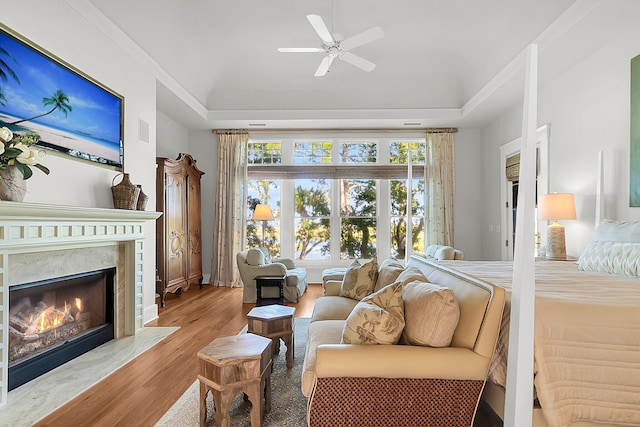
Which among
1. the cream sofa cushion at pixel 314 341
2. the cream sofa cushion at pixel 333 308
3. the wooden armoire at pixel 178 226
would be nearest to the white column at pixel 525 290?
the cream sofa cushion at pixel 314 341

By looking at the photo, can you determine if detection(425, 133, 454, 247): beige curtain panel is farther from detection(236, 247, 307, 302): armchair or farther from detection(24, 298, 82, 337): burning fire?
detection(24, 298, 82, 337): burning fire

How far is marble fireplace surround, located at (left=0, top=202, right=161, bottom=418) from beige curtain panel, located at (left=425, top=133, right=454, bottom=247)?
185 inches

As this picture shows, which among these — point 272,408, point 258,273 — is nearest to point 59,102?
point 272,408

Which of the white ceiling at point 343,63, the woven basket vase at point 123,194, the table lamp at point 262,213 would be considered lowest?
the table lamp at point 262,213

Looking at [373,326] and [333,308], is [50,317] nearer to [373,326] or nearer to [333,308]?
[333,308]

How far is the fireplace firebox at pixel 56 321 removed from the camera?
2615mm

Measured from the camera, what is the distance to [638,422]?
1.62m

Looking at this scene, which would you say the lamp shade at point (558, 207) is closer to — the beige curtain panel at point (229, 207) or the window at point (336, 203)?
the window at point (336, 203)

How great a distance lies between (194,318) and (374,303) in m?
3.08

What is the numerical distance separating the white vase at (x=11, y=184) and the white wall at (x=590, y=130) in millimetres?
4767

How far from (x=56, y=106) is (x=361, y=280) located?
9.18ft

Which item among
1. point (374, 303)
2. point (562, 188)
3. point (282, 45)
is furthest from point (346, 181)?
point (374, 303)

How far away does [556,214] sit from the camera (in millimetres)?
3943

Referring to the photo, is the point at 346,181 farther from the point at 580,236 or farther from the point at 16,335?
the point at 16,335
